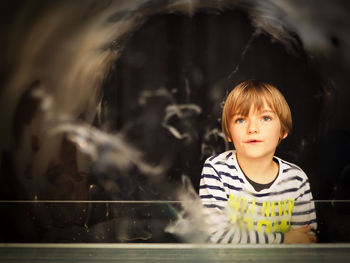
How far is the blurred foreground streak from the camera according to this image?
2.53 metres

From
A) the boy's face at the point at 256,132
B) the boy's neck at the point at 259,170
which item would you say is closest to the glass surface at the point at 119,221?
the boy's neck at the point at 259,170

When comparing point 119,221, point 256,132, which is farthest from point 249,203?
point 119,221

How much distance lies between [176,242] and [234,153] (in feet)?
2.20

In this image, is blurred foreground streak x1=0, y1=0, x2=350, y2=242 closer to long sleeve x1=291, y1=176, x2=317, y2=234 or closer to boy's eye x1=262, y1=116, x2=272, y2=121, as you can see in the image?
long sleeve x1=291, y1=176, x2=317, y2=234

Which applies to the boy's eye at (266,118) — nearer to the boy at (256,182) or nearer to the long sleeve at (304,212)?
the boy at (256,182)

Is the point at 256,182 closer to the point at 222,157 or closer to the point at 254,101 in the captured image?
the point at 222,157

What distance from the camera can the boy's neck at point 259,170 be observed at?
2.51 m

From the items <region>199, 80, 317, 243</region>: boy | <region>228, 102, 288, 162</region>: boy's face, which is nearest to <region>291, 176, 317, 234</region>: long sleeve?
<region>199, 80, 317, 243</region>: boy

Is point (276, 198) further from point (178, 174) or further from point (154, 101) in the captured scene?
point (154, 101)

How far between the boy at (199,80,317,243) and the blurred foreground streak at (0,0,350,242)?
0.07 m

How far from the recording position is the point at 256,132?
2.47 m

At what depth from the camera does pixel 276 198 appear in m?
2.49

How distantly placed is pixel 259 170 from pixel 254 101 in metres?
0.44

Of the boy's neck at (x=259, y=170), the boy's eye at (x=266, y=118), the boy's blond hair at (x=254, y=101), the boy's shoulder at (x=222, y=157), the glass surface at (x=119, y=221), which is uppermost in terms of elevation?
the boy's blond hair at (x=254, y=101)
